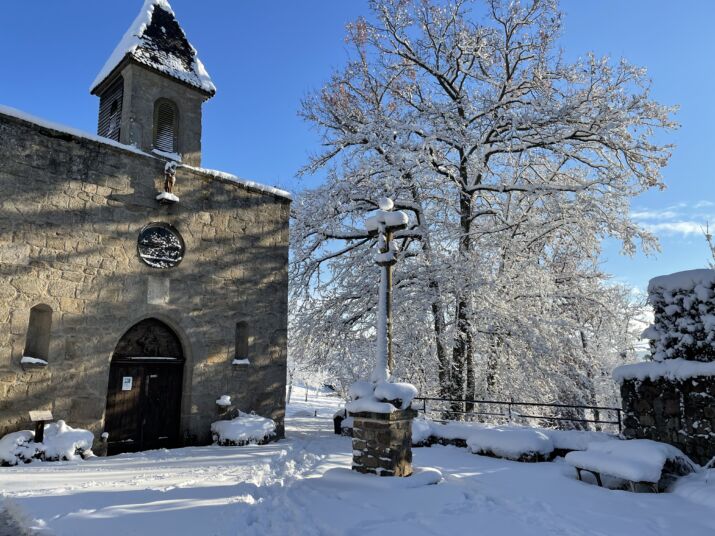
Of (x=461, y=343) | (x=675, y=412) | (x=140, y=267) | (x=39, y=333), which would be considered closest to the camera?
(x=675, y=412)

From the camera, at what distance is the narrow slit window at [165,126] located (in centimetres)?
1108

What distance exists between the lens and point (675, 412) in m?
7.19

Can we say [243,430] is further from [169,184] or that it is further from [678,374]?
[678,374]

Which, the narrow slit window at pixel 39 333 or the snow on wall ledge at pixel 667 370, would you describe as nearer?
the snow on wall ledge at pixel 667 370

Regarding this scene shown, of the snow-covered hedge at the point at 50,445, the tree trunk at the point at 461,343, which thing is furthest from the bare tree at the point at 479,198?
the snow-covered hedge at the point at 50,445

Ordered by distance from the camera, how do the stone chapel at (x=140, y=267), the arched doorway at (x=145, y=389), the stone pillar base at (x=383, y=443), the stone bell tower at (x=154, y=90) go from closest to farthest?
1. the stone pillar base at (x=383, y=443)
2. the stone chapel at (x=140, y=267)
3. the arched doorway at (x=145, y=389)
4. the stone bell tower at (x=154, y=90)

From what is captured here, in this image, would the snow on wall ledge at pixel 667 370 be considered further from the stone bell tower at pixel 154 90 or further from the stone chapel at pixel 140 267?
the stone bell tower at pixel 154 90

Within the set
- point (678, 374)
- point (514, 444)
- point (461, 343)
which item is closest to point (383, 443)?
point (514, 444)

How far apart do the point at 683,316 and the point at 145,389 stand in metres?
10.0

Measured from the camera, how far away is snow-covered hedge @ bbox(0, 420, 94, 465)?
7.26m

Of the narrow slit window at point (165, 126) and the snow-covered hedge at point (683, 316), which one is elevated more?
the narrow slit window at point (165, 126)

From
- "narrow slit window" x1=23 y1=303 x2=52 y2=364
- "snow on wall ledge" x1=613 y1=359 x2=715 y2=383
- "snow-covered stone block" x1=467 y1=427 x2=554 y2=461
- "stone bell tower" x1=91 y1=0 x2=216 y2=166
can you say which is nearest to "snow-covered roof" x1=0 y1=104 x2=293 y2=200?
"stone bell tower" x1=91 y1=0 x2=216 y2=166

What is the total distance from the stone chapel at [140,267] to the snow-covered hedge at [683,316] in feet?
26.3

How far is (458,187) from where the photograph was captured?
13227 mm
